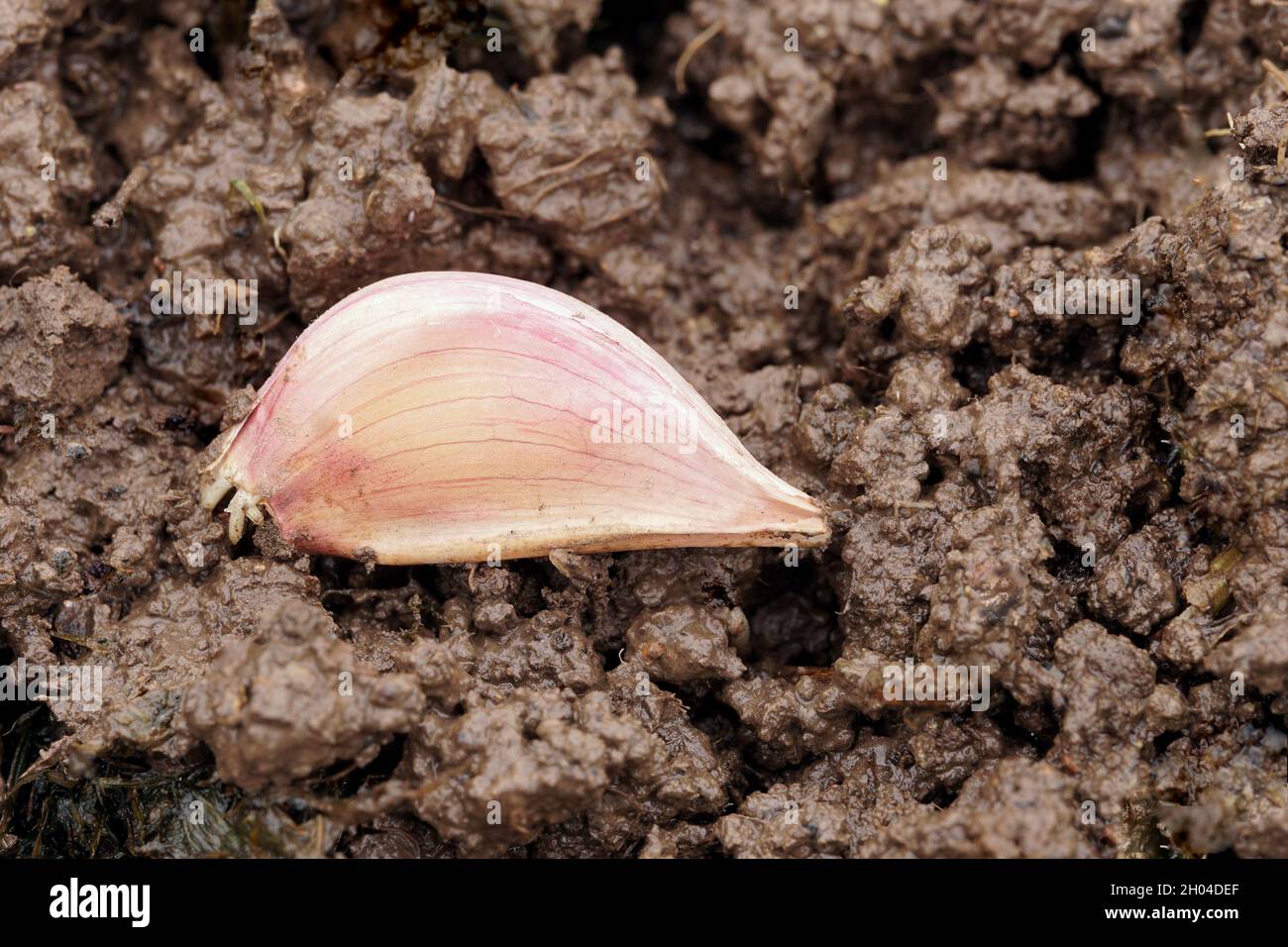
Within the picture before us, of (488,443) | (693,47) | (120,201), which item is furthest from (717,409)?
(120,201)

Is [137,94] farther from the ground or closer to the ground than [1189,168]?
farther from the ground

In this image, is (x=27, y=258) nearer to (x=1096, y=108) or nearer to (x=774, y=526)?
(x=774, y=526)

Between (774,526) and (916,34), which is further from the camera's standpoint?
(916,34)

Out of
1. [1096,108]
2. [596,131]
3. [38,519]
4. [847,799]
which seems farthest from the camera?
[1096,108]

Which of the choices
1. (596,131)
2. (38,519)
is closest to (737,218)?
(596,131)

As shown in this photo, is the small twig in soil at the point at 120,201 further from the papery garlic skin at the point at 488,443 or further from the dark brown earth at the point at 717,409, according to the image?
the papery garlic skin at the point at 488,443

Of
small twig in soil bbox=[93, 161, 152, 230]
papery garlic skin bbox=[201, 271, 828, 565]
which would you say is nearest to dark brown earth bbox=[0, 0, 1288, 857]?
small twig in soil bbox=[93, 161, 152, 230]

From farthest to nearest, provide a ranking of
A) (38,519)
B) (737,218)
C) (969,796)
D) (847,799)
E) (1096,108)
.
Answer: (737,218) < (1096,108) < (38,519) < (847,799) < (969,796)

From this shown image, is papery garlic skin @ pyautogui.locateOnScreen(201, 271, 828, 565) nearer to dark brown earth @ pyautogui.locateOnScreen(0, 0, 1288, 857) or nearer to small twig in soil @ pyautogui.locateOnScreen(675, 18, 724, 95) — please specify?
dark brown earth @ pyautogui.locateOnScreen(0, 0, 1288, 857)

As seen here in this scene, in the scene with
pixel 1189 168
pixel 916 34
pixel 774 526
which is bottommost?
pixel 774 526
